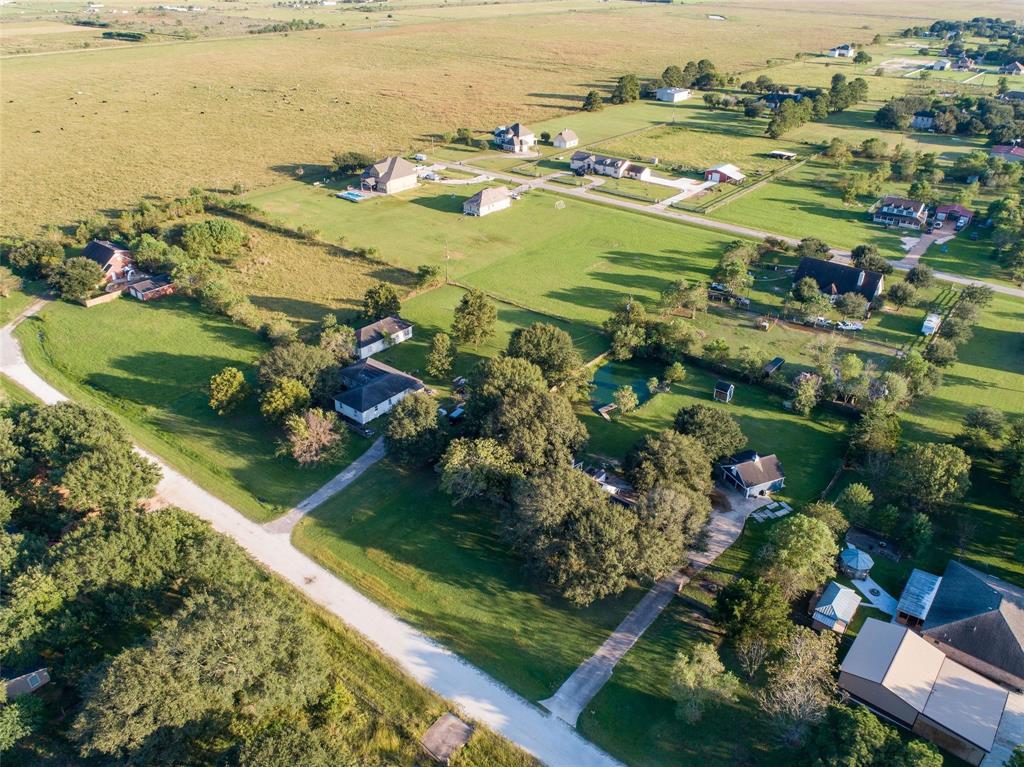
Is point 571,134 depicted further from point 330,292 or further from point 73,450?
point 73,450

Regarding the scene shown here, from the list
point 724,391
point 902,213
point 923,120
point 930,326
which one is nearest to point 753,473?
point 724,391

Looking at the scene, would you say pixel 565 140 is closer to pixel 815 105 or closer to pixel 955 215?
pixel 815 105

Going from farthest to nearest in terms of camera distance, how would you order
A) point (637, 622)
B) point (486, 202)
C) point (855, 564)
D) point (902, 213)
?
1. point (486, 202)
2. point (902, 213)
3. point (855, 564)
4. point (637, 622)

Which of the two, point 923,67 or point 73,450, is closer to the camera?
point 73,450

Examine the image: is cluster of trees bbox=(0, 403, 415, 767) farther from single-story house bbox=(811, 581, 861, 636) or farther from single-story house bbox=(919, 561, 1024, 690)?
single-story house bbox=(919, 561, 1024, 690)

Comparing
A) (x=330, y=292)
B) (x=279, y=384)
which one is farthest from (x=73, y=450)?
(x=330, y=292)

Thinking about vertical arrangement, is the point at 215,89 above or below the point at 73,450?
above
